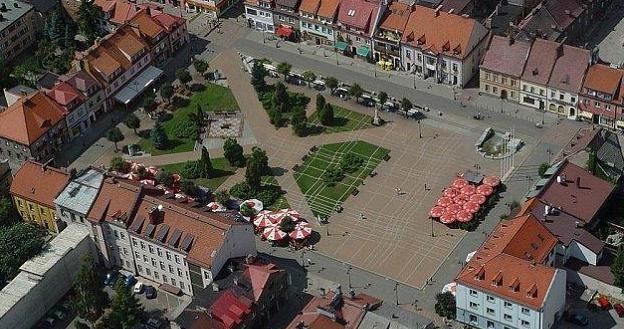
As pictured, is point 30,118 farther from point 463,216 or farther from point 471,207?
point 471,207

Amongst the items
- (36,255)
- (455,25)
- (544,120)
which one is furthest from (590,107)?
(36,255)

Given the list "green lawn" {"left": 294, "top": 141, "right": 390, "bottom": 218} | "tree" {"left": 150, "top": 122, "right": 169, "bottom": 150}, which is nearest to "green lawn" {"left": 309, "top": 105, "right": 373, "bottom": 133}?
"green lawn" {"left": 294, "top": 141, "right": 390, "bottom": 218}

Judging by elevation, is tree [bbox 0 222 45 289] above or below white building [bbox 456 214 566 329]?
below

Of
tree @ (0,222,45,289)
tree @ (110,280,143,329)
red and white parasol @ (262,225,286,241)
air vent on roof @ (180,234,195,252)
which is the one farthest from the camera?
red and white parasol @ (262,225,286,241)

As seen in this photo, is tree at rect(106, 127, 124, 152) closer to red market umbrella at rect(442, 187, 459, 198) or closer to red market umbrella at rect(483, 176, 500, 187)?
red market umbrella at rect(442, 187, 459, 198)

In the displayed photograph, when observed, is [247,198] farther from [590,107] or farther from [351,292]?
[590,107]

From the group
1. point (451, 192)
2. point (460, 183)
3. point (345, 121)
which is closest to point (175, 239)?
point (451, 192)
